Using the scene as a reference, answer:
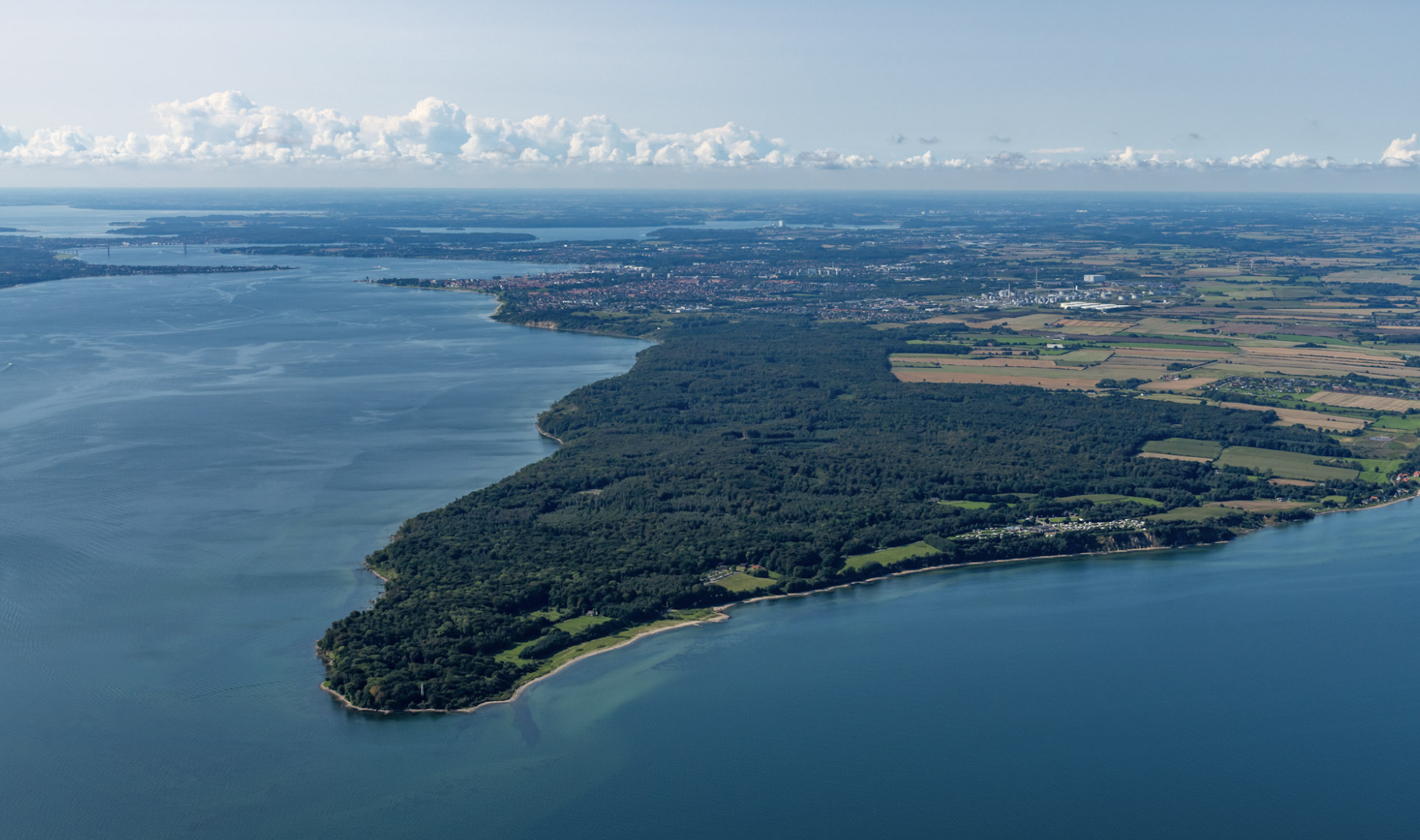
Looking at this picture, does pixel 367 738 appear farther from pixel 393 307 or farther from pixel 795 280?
pixel 795 280

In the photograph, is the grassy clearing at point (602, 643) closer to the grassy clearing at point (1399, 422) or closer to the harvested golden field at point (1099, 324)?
the grassy clearing at point (1399, 422)

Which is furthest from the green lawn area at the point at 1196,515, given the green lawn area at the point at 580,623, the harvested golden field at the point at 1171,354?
the harvested golden field at the point at 1171,354

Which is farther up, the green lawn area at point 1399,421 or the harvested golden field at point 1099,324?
the harvested golden field at point 1099,324

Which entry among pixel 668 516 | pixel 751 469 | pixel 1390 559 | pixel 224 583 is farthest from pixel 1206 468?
pixel 224 583

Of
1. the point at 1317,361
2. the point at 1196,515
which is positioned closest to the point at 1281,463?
the point at 1196,515

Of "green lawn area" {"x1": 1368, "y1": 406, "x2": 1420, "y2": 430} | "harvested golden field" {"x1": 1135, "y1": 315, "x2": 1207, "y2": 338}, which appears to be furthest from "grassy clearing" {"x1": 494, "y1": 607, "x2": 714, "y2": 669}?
"harvested golden field" {"x1": 1135, "y1": 315, "x2": 1207, "y2": 338}
